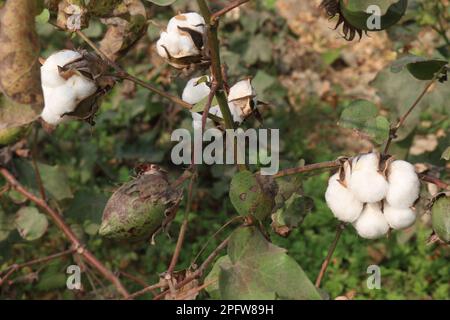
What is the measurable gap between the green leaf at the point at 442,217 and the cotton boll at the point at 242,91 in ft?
1.05

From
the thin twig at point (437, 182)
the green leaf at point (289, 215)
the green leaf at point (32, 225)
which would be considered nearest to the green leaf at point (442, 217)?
the thin twig at point (437, 182)

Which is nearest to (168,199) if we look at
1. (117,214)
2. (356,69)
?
(117,214)

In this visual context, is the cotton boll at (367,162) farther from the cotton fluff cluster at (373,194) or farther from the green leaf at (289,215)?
the green leaf at (289,215)

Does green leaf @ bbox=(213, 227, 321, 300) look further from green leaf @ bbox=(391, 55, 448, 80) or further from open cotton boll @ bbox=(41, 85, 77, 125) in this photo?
green leaf @ bbox=(391, 55, 448, 80)

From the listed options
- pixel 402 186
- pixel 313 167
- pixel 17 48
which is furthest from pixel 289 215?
pixel 17 48

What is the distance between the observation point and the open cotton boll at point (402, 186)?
3.20 ft

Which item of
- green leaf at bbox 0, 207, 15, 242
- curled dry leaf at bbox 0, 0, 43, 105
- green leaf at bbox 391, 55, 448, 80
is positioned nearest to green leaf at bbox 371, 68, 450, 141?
green leaf at bbox 391, 55, 448, 80

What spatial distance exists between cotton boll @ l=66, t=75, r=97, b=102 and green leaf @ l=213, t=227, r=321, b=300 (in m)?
0.28

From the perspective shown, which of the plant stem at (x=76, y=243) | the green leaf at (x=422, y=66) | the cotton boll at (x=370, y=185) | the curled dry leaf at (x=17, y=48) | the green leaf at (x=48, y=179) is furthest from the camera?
the green leaf at (x=48, y=179)

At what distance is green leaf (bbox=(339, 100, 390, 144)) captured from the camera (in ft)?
3.69

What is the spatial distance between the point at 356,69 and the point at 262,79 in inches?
43.4

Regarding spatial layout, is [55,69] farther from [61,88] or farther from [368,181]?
[368,181]

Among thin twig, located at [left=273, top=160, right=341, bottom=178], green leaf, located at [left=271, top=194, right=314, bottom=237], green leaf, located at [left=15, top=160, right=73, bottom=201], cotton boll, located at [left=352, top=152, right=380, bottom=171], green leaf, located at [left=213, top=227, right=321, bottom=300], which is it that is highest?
cotton boll, located at [left=352, top=152, right=380, bottom=171]

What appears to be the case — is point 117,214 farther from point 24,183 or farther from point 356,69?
point 356,69
